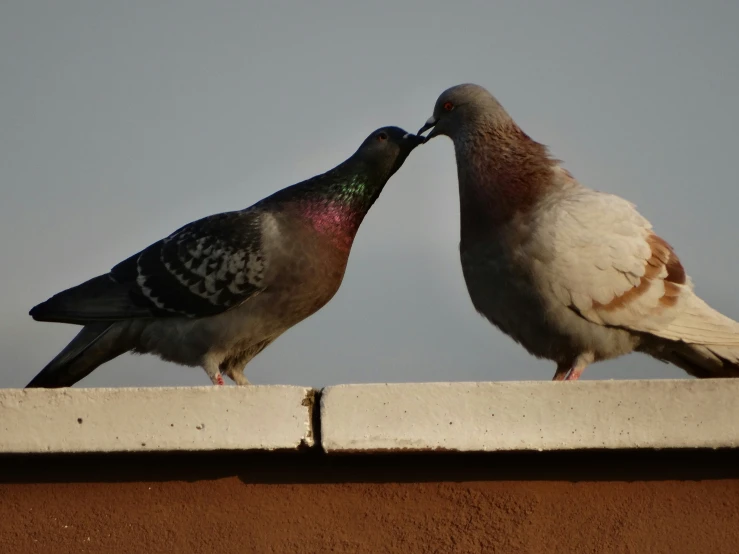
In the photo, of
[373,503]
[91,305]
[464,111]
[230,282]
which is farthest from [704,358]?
[91,305]

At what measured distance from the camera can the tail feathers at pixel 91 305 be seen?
648 centimetres

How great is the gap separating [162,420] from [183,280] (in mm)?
3275

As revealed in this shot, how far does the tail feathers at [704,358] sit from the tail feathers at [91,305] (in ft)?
10.6

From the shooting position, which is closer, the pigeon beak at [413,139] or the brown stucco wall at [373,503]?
the brown stucco wall at [373,503]

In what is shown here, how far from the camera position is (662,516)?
10.7ft

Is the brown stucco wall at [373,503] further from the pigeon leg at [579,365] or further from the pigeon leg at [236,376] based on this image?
the pigeon leg at [236,376]

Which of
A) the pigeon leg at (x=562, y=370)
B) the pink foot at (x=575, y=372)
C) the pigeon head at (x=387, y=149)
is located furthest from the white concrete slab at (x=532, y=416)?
the pigeon head at (x=387, y=149)

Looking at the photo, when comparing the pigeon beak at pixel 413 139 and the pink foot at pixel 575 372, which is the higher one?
the pigeon beak at pixel 413 139

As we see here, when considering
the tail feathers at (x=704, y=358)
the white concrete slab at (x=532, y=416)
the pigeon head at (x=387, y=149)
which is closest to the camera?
the white concrete slab at (x=532, y=416)

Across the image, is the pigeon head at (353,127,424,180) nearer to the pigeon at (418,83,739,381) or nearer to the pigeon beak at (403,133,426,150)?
the pigeon beak at (403,133,426,150)

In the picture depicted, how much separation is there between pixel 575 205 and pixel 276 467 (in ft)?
9.06

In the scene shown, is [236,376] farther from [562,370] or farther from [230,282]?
[562,370]

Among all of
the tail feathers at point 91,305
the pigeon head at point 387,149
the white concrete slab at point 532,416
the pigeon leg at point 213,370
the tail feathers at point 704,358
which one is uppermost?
the pigeon head at point 387,149

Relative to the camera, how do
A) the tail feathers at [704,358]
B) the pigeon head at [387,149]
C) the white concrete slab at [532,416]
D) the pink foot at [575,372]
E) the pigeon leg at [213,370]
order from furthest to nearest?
the pigeon head at [387,149] → the pigeon leg at [213,370] → the tail feathers at [704,358] → the pink foot at [575,372] → the white concrete slab at [532,416]
